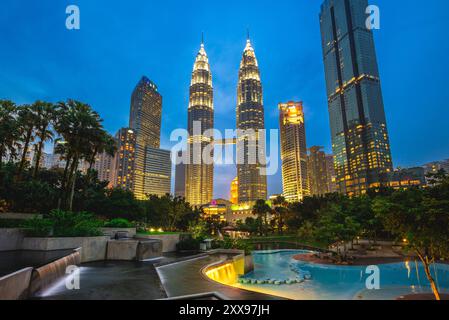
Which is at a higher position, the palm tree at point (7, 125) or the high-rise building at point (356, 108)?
the high-rise building at point (356, 108)

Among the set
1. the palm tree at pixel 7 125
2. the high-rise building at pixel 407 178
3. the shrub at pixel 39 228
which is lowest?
the shrub at pixel 39 228

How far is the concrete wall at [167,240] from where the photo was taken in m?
20.7

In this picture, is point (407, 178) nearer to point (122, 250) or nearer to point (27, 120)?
point (122, 250)

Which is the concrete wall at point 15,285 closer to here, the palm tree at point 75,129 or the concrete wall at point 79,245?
the concrete wall at point 79,245

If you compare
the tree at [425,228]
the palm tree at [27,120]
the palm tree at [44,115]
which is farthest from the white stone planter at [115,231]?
the tree at [425,228]

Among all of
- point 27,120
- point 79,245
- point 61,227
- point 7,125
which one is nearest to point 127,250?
point 79,245

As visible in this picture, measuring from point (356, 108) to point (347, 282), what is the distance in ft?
617

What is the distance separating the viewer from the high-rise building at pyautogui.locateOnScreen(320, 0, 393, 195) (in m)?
166

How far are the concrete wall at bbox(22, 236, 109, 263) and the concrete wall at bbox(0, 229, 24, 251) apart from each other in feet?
1.45

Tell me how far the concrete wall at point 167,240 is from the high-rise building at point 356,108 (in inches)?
6550

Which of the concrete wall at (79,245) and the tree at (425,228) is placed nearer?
the tree at (425,228)

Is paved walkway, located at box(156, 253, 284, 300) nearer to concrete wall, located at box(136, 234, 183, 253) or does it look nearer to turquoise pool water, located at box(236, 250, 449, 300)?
turquoise pool water, located at box(236, 250, 449, 300)
